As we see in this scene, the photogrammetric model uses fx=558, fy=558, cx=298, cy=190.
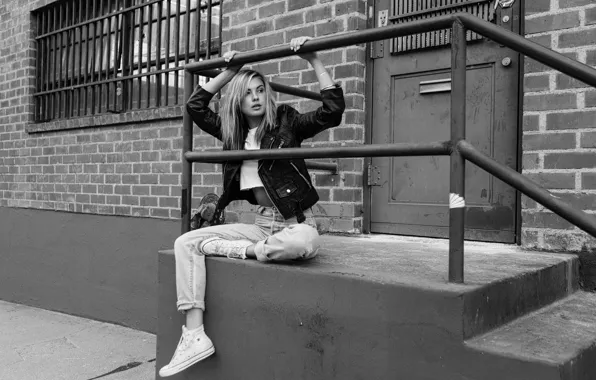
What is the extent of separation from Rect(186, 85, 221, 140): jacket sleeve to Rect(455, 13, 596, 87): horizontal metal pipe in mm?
1334

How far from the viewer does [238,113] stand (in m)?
2.75

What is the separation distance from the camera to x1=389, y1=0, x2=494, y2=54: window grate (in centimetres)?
315

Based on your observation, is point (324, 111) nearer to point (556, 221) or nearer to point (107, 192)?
point (556, 221)

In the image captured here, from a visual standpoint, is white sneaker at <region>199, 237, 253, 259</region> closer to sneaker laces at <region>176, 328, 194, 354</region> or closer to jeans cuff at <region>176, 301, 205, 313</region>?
jeans cuff at <region>176, 301, 205, 313</region>

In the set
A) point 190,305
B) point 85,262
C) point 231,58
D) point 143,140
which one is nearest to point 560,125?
point 231,58

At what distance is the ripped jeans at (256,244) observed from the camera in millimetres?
2349

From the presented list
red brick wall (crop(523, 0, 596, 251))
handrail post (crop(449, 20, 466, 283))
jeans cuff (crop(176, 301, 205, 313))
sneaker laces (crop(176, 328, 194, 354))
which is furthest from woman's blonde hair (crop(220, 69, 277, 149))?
red brick wall (crop(523, 0, 596, 251))

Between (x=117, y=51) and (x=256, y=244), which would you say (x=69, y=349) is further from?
(x=117, y=51)

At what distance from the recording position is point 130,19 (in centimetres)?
516

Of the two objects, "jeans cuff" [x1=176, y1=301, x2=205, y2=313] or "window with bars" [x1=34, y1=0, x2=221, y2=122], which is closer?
"jeans cuff" [x1=176, y1=301, x2=205, y2=313]

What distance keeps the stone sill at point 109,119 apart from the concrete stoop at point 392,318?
203cm

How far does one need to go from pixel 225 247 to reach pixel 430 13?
190 cm

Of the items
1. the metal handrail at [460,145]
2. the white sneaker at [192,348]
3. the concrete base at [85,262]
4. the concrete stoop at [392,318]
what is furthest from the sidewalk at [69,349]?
the metal handrail at [460,145]

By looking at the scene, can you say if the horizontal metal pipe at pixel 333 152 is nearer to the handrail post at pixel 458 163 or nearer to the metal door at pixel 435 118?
the handrail post at pixel 458 163
